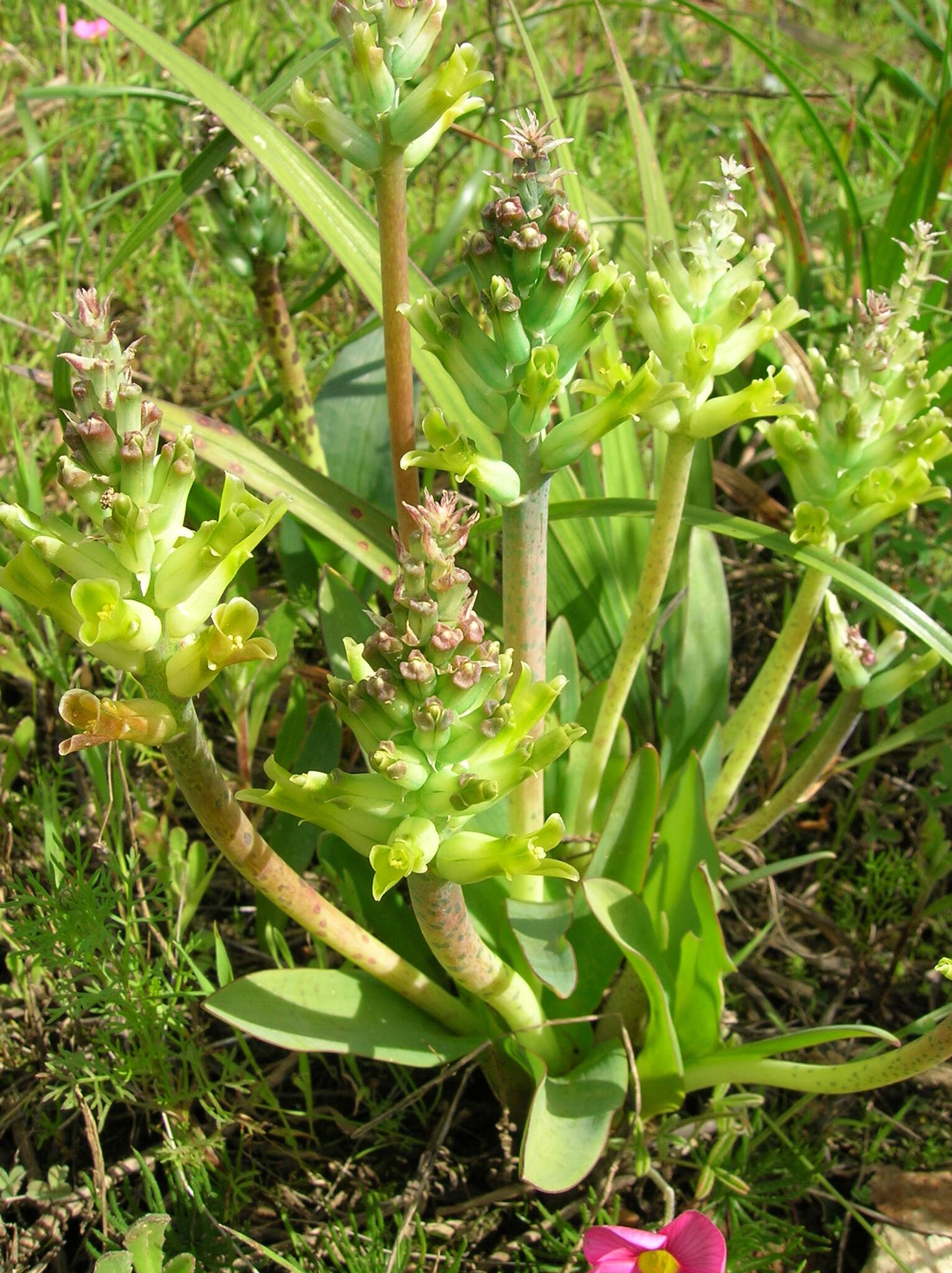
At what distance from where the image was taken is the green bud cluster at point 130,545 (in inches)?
46.4

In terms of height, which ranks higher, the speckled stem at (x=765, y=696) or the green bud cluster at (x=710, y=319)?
the green bud cluster at (x=710, y=319)

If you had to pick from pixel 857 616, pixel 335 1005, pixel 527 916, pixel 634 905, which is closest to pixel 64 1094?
pixel 335 1005

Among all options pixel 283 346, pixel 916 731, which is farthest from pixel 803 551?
pixel 283 346

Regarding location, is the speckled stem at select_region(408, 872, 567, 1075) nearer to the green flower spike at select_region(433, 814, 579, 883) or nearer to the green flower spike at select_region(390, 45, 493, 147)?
the green flower spike at select_region(433, 814, 579, 883)

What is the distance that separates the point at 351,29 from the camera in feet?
5.05

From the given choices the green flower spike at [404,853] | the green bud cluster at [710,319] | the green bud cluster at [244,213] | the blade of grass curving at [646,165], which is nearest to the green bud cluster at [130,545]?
the green flower spike at [404,853]

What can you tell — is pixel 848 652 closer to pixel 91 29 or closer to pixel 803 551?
pixel 803 551

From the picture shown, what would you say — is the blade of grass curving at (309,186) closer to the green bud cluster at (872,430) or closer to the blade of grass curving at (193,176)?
the blade of grass curving at (193,176)

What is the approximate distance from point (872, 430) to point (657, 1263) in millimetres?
1381

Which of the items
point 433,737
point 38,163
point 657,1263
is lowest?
point 657,1263

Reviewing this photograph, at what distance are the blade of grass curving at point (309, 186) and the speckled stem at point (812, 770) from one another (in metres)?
0.88

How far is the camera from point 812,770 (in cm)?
223

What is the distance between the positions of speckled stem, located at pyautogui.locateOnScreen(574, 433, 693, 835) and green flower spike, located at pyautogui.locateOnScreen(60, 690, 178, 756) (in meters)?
0.96

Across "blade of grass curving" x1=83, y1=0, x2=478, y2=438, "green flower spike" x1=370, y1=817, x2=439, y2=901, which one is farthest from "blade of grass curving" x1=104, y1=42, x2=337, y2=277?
"green flower spike" x1=370, y1=817, x2=439, y2=901
